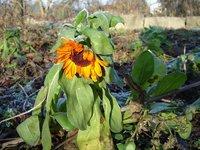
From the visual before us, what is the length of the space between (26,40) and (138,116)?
3964 mm

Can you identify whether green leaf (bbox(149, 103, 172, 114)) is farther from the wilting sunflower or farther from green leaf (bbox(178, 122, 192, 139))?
the wilting sunflower

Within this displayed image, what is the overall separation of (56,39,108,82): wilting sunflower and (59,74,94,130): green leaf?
0.05m

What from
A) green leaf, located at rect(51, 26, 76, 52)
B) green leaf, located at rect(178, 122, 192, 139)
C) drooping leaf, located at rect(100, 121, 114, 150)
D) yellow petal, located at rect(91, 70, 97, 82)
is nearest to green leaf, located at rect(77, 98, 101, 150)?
drooping leaf, located at rect(100, 121, 114, 150)

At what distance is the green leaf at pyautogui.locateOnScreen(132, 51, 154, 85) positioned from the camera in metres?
1.68

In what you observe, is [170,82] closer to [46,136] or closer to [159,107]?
[159,107]

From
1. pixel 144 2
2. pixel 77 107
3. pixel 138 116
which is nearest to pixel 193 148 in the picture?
pixel 138 116

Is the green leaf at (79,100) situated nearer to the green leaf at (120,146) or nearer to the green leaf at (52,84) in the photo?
the green leaf at (52,84)

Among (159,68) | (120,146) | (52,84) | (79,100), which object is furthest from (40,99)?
(159,68)

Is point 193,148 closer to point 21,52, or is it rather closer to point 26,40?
point 21,52

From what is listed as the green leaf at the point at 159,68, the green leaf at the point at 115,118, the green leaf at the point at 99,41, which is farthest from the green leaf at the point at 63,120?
the green leaf at the point at 159,68

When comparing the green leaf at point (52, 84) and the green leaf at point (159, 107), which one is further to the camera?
the green leaf at point (159, 107)

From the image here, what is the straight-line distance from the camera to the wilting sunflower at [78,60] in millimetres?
1419

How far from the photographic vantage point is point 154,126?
1.75 m

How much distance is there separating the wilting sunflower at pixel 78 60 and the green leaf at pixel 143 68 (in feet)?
0.79
